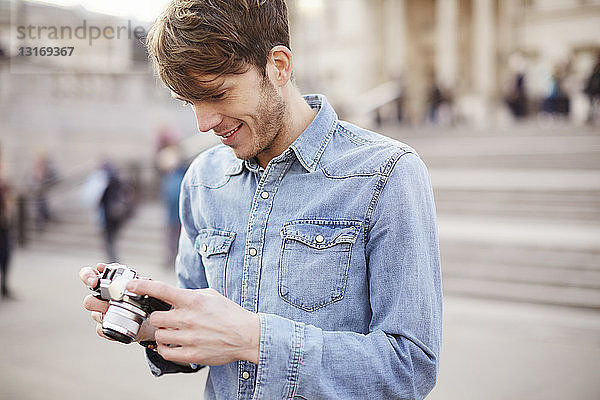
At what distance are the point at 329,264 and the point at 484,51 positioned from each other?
29.2 m

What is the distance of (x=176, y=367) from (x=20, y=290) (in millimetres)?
8082

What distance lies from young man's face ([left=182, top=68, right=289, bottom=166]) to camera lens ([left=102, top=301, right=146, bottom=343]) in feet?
1.40

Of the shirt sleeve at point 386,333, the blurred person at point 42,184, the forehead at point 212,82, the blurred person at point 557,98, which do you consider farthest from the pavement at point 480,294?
the blurred person at point 557,98

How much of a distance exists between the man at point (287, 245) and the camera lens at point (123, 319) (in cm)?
9

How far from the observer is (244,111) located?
143 centimetres

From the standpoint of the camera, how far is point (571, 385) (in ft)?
16.8

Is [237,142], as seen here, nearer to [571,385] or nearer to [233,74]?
[233,74]

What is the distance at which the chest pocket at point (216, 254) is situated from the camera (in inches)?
61.6

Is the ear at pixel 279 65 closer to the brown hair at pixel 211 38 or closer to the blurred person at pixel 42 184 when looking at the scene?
the brown hair at pixel 211 38

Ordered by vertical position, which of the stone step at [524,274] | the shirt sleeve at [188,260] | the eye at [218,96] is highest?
the eye at [218,96]

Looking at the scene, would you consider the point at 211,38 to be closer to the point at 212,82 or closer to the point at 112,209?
the point at 212,82

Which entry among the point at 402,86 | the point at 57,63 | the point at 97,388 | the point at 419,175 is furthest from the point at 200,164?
the point at 402,86

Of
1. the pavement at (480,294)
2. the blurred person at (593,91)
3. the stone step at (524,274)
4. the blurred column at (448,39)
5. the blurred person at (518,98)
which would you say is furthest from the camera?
the blurred column at (448,39)

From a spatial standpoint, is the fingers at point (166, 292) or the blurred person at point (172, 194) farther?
the blurred person at point (172, 194)
